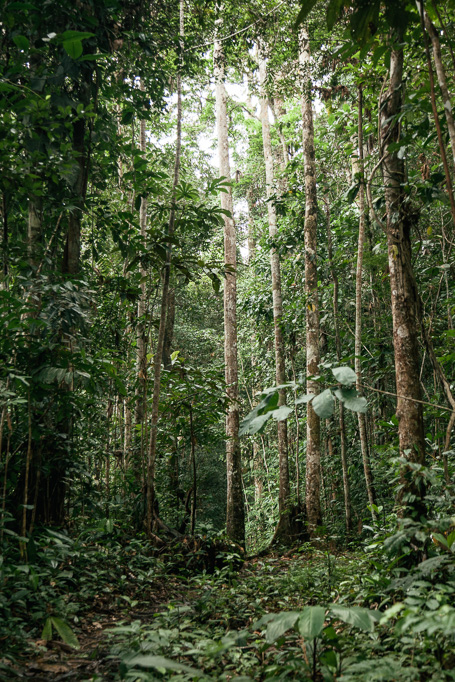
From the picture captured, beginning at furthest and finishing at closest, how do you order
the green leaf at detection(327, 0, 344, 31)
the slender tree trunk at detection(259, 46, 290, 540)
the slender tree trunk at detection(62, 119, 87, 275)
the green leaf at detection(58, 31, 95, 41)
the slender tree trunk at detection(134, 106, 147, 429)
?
the slender tree trunk at detection(259, 46, 290, 540) → the slender tree trunk at detection(134, 106, 147, 429) → the slender tree trunk at detection(62, 119, 87, 275) → the green leaf at detection(58, 31, 95, 41) → the green leaf at detection(327, 0, 344, 31)

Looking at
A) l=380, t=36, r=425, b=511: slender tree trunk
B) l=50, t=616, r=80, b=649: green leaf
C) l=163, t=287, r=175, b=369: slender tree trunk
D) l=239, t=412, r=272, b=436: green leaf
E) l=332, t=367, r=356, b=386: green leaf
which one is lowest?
l=50, t=616, r=80, b=649: green leaf

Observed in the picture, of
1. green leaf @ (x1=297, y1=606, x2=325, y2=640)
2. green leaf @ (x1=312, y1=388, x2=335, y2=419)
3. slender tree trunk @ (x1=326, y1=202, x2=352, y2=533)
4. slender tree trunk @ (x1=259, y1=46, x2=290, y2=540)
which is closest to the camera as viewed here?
green leaf @ (x1=312, y1=388, x2=335, y2=419)

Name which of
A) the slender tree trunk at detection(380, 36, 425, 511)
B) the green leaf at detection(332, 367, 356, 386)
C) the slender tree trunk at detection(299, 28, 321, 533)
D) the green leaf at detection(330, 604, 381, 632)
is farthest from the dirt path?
the slender tree trunk at detection(299, 28, 321, 533)

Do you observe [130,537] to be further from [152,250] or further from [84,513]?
[152,250]

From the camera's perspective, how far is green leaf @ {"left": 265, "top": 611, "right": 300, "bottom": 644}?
1792mm

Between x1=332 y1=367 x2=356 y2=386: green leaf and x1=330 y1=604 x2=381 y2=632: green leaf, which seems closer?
x1=332 y1=367 x2=356 y2=386: green leaf

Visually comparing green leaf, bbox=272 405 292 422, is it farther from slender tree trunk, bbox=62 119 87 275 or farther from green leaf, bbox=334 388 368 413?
slender tree trunk, bbox=62 119 87 275

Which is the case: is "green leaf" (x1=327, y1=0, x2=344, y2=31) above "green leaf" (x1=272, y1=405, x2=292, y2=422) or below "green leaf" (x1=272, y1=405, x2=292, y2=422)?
above

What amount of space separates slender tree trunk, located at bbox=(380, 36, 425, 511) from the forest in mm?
19

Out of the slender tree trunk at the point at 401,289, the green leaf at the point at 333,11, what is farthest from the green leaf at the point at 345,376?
the slender tree trunk at the point at 401,289

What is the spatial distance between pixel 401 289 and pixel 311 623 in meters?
2.57

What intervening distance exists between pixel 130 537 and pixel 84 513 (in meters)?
0.57

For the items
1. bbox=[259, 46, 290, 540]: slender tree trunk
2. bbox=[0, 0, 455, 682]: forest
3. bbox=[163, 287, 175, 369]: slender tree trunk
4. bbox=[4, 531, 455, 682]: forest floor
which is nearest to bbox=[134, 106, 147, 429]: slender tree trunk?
bbox=[0, 0, 455, 682]: forest

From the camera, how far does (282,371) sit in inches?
350
